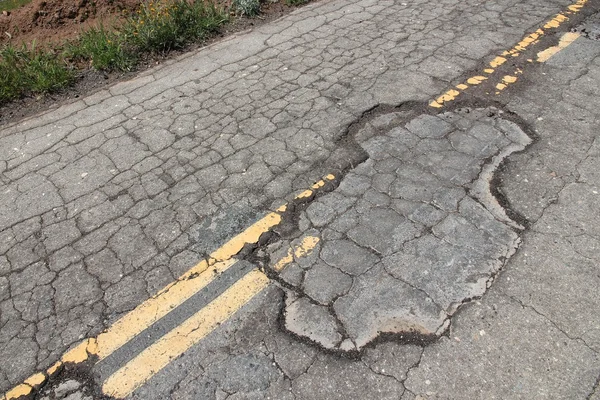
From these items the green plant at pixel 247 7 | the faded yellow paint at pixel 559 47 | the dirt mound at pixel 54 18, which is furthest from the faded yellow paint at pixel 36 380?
the green plant at pixel 247 7

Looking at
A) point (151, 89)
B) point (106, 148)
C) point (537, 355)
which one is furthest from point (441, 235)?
point (151, 89)

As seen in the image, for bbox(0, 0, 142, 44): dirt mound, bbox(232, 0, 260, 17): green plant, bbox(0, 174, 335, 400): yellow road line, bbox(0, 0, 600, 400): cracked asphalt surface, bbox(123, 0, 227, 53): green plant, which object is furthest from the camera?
bbox(232, 0, 260, 17): green plant

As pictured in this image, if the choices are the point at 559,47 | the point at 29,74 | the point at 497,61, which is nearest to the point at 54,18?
the point at 29,74

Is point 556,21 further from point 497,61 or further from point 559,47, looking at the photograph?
point 497,61

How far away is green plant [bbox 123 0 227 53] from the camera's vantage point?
575cm

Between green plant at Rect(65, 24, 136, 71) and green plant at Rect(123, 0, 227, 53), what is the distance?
0.20 meters

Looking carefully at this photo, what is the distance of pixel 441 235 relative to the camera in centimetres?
303

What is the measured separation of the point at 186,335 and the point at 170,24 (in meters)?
4.64

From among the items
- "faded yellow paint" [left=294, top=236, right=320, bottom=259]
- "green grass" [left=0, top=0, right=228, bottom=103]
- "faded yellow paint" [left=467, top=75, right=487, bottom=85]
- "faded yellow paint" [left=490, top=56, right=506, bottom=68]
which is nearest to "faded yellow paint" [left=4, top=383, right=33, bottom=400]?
"faded yellow paint" [left=294, top=236, right=320, bottom=259]

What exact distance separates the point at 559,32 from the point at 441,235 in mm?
3819

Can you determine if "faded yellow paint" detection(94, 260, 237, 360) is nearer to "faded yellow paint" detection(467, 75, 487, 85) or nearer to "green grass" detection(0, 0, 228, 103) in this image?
"faded yellow paint" detection(467, 75, 487, 85)

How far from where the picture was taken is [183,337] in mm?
2598

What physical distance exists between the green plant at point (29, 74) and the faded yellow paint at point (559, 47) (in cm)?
534

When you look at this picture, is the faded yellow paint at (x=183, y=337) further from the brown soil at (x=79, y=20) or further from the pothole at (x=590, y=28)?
the pothole at (x=590, y=28)
